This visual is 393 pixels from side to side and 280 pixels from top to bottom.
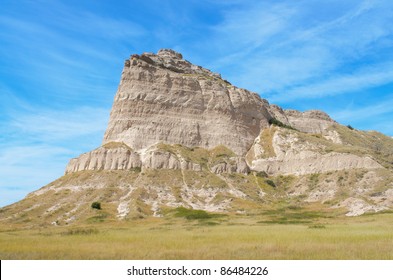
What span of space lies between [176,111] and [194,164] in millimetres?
22071

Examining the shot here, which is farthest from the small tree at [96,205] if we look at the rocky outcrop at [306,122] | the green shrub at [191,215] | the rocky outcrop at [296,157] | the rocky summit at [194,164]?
the rocky outcrop at [306,122]

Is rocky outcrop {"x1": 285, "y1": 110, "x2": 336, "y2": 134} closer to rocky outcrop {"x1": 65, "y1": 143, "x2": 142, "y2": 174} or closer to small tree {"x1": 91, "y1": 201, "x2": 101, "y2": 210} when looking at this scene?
rocky outcrop {"x1": 65, "y1": 143, "x2": 142, "y2": 174}

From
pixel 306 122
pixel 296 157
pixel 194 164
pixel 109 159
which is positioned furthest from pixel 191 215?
pixel 306 122

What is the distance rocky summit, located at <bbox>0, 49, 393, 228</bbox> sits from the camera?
88688mm

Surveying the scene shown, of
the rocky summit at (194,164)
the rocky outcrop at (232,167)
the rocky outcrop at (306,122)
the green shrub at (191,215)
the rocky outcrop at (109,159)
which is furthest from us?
the rocky outcrop at (306,122)

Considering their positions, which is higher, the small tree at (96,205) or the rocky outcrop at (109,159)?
the rocky outcrop at (109,159)

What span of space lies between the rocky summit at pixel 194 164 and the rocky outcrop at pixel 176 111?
0.30 meters

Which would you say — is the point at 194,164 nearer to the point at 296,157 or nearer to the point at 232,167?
the point at 232,167

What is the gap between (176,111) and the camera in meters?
125

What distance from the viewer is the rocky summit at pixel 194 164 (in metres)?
88.7

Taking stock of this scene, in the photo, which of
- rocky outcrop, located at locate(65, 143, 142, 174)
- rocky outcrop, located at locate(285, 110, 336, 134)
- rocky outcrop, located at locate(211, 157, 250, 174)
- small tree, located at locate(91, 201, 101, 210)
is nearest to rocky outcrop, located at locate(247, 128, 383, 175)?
rocky outcrop, located at locate(211, 157, 250, 174)

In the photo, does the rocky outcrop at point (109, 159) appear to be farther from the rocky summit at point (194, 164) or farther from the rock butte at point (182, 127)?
the rocky summit at point (194, 164)

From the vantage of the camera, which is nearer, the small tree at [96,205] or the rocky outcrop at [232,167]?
the small tree at [96,205]

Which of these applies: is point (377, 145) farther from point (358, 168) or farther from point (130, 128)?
point (130, 128)
